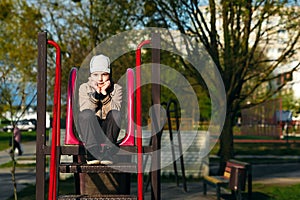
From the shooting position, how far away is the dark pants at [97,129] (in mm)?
7633

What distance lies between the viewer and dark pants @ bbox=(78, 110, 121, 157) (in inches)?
301

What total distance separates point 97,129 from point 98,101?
0.46 metres

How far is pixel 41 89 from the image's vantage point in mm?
7340

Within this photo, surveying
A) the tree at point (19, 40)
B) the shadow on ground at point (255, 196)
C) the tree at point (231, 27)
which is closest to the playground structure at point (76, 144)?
the shadow on ground at point (255, 196)

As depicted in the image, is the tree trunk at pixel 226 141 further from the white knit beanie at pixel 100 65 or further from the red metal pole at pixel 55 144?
the red metal pole at pixel 55 144

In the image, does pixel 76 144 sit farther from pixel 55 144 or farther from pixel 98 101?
pixel 55 144

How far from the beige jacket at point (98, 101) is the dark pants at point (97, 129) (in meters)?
0.10

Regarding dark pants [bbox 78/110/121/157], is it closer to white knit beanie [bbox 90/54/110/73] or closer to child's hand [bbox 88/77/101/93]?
child's hand [bbox 88/77/101/93]

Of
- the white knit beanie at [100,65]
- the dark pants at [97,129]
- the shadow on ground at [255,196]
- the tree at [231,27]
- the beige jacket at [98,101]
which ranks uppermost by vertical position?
the tree at [231,27]

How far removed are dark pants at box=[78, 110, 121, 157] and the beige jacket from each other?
0.33ft

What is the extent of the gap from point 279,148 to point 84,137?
27501 millimetres

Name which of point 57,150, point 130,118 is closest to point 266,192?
point 130,118

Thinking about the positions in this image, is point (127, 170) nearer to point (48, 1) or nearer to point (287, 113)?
point (48, 1)

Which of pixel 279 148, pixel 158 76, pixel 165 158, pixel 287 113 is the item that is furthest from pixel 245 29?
pixel 287 113
